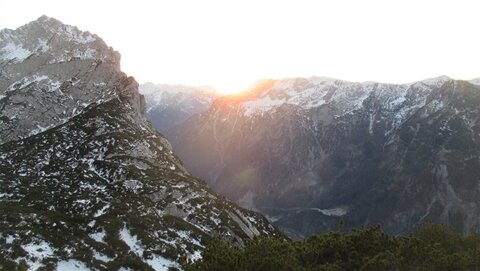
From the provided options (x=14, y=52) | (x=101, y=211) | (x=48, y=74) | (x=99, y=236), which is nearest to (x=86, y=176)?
(x=101, y=211)

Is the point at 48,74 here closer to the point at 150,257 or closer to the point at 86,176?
the point at 86,176

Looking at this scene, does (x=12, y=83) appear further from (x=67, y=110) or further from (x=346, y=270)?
(x=346, y=270)

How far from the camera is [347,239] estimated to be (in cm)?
5575

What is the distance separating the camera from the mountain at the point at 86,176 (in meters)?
68.1

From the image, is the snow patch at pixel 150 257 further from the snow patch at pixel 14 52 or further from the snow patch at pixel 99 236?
the snow patch at pixel 14 52

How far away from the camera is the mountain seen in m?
68.1

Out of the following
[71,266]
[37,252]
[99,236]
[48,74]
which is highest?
[48,74]

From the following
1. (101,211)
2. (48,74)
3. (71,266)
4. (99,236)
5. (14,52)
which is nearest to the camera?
(71,266)

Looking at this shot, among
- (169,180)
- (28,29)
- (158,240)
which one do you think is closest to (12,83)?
(28,29)

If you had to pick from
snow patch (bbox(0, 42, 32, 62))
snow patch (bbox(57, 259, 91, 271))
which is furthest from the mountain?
snow patch (bbox(0, 42, 32, 62))

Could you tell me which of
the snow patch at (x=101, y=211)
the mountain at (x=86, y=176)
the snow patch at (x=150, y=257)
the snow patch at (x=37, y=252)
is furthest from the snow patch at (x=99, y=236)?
the snow patch at (x=37, y=252)

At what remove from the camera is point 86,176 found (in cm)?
10106

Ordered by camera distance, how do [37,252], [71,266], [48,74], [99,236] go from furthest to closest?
[48,74], [99,236], [71,266], [37,252]

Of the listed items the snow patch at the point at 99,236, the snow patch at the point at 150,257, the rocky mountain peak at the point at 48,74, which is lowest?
the snow patch at the point at 150,257
